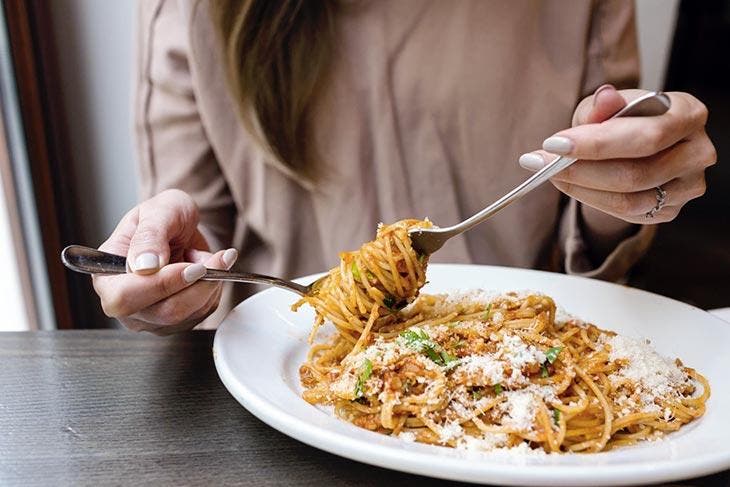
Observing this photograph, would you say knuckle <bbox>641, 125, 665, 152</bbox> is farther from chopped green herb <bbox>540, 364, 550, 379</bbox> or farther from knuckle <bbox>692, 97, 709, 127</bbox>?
chopped green herb <bbox>540, 364, 550, 379</bbox>

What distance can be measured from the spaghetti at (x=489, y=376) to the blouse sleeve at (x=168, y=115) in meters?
0.75

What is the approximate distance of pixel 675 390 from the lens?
0.94 metres

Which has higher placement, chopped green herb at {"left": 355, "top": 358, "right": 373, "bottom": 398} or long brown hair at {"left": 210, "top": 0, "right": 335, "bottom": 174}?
long brown hair at {"left": 210, "top": 0, "right": 335, "bottom": 174}

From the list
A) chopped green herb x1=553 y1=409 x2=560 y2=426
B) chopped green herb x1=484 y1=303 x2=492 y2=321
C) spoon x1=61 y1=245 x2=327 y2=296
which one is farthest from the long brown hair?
chopped green herb x1=553 y1=409 x2=560 y2=426

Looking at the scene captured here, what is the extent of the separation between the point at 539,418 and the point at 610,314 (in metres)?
0.44

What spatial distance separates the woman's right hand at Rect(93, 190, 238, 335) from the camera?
38.3 inches

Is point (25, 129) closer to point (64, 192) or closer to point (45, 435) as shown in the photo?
point (64, 192)

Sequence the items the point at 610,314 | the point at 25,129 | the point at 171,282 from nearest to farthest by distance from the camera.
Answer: the point at 171,282, the point at 610,314, the point at 25,129

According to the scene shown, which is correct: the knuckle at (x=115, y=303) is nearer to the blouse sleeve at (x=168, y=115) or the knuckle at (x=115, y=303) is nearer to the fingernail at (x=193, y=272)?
the fingernail at (x=193, y=272)

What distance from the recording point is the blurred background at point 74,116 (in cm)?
221

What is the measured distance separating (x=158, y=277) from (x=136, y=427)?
0.72ft

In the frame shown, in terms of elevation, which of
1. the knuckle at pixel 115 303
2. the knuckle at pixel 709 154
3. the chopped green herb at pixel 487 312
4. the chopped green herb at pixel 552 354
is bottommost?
the chopped green herb at pixel 487 312

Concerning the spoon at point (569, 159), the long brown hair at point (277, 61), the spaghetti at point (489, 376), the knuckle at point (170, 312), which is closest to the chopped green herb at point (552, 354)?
the spaghetti at point (489, 376)

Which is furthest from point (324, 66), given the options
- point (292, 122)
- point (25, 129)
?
point (25, 129)
